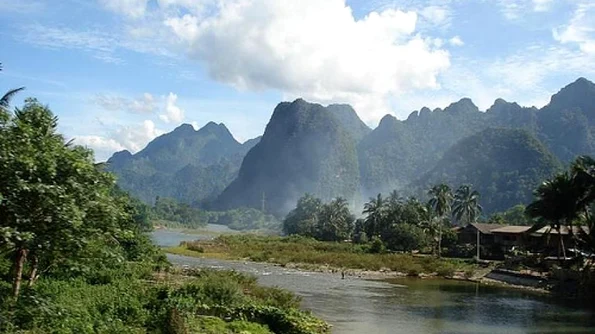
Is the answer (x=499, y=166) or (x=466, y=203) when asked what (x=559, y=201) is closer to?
(x=466, y=203)

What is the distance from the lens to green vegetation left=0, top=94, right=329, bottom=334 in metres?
8.43

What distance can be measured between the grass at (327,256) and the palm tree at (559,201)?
9726mm

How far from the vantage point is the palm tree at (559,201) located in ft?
152

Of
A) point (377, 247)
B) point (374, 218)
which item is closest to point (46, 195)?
point (377, 247)

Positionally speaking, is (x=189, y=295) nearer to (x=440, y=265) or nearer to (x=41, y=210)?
(x=41, y=210)

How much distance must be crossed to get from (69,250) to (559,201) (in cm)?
4589

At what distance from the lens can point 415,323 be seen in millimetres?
28406

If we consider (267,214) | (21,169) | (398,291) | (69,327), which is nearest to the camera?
(21,169)

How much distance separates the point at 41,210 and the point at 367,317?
23.1 metres

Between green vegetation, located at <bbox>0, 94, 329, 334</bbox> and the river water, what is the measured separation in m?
7.46

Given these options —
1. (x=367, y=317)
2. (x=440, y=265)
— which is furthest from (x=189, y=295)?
(x=440, y=265)

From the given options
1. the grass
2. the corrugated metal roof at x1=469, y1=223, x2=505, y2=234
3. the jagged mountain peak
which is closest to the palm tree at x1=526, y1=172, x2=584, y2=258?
the grass

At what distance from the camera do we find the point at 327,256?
206ft

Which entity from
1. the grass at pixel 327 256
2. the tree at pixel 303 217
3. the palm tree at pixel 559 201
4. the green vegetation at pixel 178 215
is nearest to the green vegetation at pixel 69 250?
the palm tree at pixel 559 201
